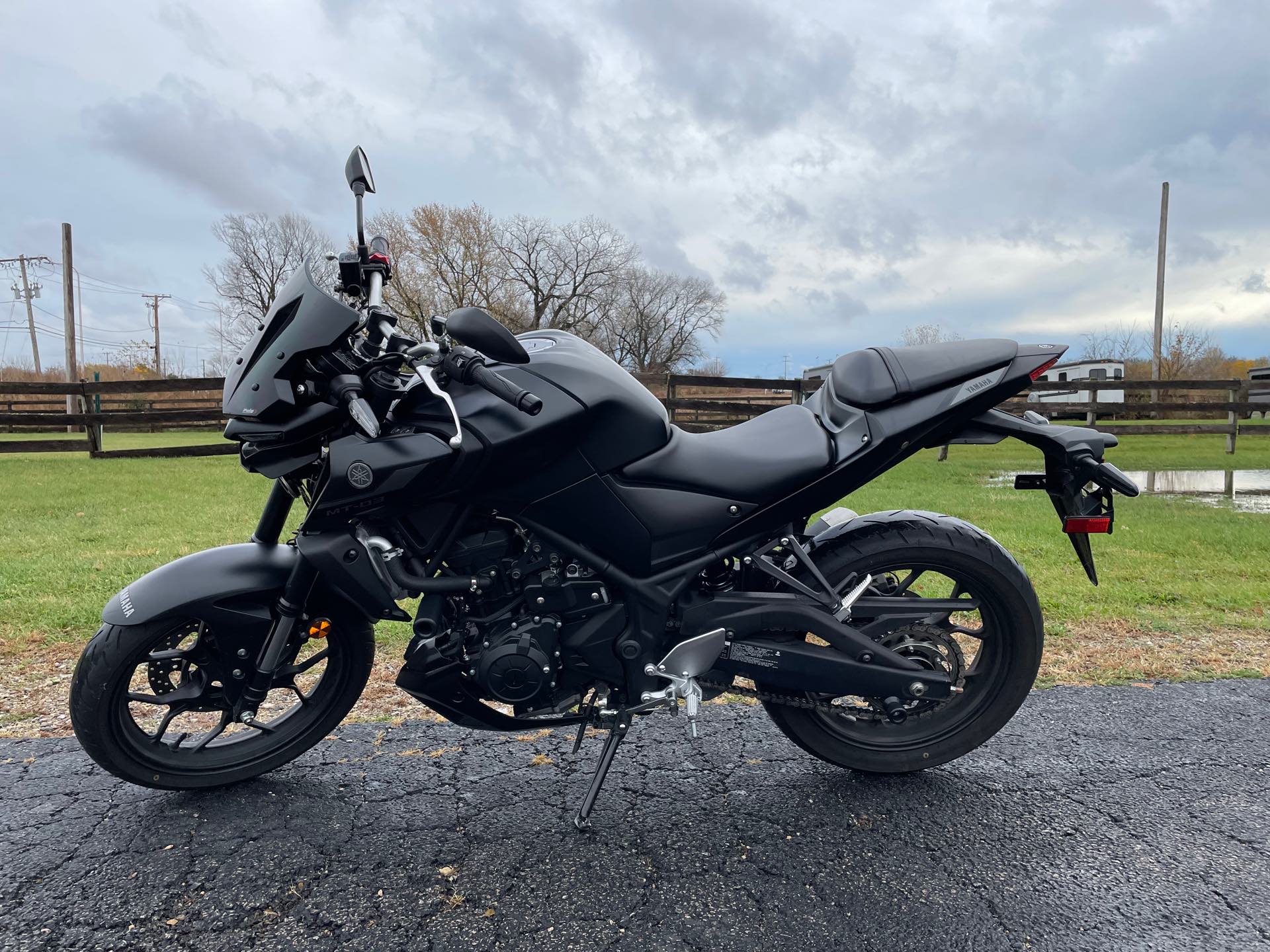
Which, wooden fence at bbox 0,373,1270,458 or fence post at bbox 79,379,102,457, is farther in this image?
fence post at bbox 79,379,102,457

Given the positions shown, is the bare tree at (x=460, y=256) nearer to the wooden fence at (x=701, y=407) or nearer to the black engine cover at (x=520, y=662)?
the wooden fence at (x=701, y=407)

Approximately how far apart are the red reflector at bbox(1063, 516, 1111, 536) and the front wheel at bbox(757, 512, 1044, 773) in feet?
0.70

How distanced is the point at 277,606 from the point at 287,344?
33.5 inches

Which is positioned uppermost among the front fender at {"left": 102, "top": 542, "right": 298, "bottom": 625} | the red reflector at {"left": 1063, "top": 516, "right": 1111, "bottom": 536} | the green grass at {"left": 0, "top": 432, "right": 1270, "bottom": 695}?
the red reflector at {"left": 1063, "top": 516, "right": 1111, "bottom": 536}

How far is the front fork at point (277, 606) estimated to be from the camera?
2328mm

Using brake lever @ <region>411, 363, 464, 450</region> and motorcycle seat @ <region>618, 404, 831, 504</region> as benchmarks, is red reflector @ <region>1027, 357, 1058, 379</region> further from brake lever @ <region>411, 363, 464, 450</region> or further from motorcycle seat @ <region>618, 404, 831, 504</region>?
brake lever @ <region>411, 363, 464, 450</region>

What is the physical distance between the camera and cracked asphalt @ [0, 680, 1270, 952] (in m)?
1.90

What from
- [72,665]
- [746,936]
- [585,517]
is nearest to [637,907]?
[746,936]

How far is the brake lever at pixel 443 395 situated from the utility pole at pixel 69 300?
92.3ft

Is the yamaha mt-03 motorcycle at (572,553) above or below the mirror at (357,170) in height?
below

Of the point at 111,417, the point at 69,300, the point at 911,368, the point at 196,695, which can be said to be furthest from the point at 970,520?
the point at 69,300

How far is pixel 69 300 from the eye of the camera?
25.7 metres

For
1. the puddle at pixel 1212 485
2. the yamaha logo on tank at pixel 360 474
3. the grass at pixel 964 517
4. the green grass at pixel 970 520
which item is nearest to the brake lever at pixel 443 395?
the yamaha logo on tank at pixel 360 474

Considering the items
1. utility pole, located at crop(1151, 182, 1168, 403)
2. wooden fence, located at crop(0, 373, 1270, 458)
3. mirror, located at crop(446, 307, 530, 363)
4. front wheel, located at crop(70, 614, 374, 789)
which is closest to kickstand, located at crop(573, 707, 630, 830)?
front wheel, located at crop(70, 614, 374, 789)
